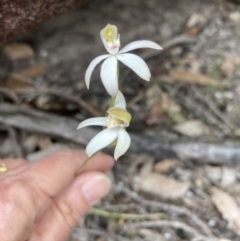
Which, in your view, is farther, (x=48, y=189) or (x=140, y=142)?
(x=140, y=142)

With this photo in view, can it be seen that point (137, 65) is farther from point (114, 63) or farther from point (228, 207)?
point (228, 207)

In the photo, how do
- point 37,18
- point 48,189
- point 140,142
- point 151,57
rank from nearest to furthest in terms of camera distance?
point 48,189
point 37,18
point 140,142
point 151,57

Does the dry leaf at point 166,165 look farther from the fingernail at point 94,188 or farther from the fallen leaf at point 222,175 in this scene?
the fingernail at point 94,188

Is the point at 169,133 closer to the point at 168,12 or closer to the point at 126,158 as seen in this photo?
the point at 126,158

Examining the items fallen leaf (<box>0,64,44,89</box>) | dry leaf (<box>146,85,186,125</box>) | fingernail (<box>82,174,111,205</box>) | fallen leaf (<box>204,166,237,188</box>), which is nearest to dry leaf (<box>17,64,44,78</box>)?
fallen leaf (<box>0,64,44,89</box>)

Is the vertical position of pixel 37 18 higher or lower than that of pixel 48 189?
higher

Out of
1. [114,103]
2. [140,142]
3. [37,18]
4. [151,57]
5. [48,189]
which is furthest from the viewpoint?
[151,57]

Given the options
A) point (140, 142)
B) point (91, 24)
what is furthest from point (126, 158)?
point (91, 24)

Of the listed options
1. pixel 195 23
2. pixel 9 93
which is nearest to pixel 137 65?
pixel 9 93

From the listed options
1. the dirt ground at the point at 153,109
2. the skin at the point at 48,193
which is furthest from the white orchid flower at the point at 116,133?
the dirt ground at the point at 153,109
